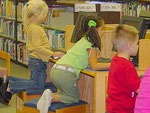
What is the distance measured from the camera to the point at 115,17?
5.09 metres

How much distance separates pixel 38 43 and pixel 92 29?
79 cm

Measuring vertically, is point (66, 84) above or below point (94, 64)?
below

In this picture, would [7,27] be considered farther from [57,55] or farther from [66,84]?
[66,84]

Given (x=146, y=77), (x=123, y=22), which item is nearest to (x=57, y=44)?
(x=123, y=22)

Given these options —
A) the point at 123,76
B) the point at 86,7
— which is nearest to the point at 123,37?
the point at 123,76

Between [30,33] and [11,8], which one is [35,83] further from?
[11,8]

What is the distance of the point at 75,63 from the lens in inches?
136

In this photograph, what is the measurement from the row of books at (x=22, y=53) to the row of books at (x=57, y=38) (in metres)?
1.06

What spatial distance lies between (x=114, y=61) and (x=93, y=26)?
779 millimetres

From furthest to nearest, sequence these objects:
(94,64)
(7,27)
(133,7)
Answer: (7,27) → (133,7) → (94,64)

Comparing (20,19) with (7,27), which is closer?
(20,19)

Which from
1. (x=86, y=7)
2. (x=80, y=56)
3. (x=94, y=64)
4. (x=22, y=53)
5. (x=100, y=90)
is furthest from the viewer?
(x=22, y=53)

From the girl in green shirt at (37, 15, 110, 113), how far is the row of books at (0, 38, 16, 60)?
14.6ft

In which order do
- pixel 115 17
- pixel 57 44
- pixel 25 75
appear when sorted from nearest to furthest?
1. pixel 115 17
2. pixel 57 44
3. pixel 25 75
